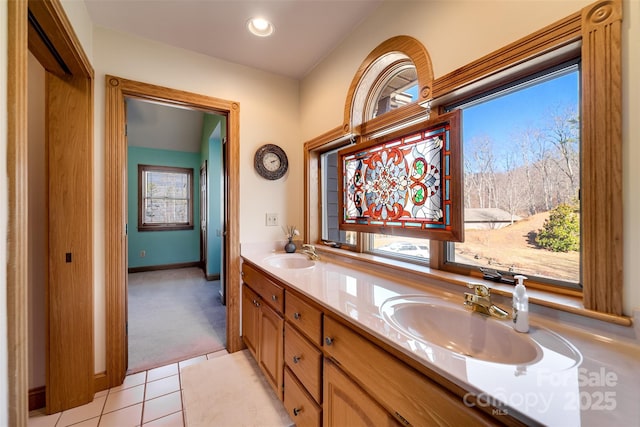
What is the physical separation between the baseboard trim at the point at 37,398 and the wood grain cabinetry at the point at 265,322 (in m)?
1.24

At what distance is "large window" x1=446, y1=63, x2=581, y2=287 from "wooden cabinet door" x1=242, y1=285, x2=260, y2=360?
1364 millimetres

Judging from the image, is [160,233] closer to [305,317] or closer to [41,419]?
[41,419]

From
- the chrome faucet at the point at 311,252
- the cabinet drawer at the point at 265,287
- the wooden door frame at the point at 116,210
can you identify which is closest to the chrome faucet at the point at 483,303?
the cabinet drawer at the point at 265,287

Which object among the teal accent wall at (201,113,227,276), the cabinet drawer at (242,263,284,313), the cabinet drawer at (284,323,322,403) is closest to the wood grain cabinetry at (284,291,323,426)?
the cabinet drawer at (284,323,322,403)

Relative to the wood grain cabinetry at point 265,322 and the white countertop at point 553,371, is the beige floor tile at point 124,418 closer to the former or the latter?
the wood grain cabinetry at point 265,322

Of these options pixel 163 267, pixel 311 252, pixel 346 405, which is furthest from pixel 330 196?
pixel 163 267

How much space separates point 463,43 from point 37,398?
123 inches

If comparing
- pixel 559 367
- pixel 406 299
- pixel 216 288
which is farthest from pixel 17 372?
pixel 216 288

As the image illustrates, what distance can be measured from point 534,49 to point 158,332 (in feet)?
11.3

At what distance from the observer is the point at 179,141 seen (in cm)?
517

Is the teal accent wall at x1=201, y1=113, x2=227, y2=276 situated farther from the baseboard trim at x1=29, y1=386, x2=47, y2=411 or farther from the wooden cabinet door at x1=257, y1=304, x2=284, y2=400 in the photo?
the wooden cabinet door at x1=257, y1=304, x2=284, y2=400

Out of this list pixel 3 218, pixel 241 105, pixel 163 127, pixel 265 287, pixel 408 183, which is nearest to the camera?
pixel 3 218

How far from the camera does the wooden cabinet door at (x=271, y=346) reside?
148 cm

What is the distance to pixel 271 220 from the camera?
2.41m
